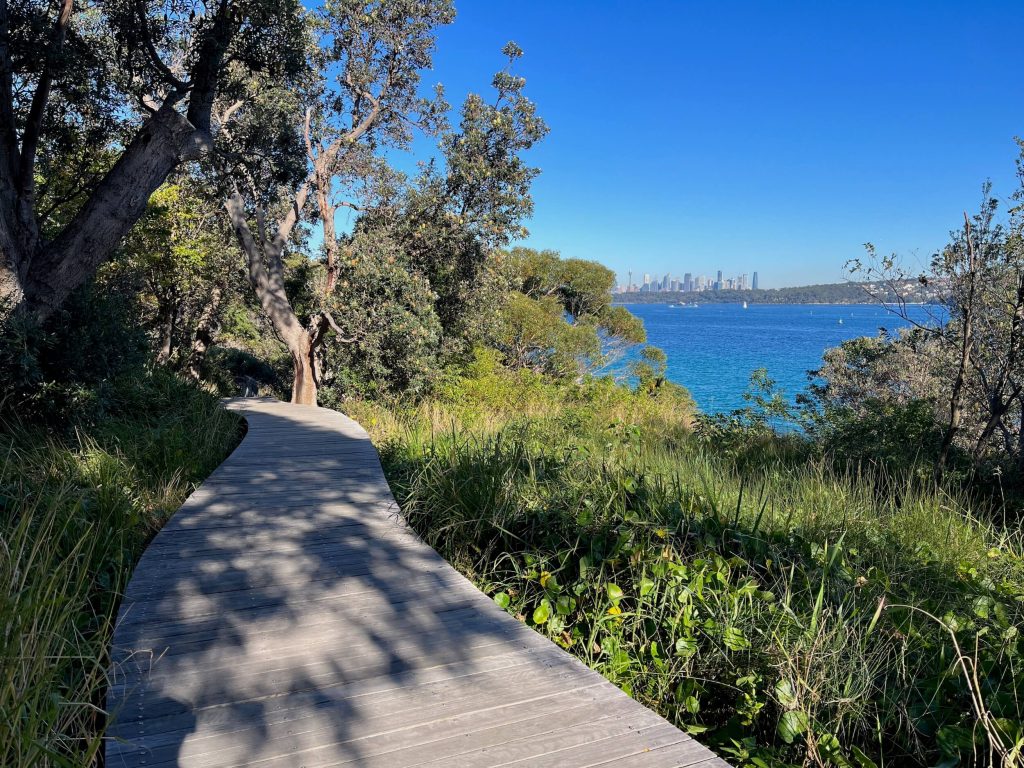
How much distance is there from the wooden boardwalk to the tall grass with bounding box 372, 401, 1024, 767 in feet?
1.65

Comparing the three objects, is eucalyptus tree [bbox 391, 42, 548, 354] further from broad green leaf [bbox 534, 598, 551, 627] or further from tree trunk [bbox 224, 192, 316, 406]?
broad green leaf [bbox 534, 598, 551, 627]

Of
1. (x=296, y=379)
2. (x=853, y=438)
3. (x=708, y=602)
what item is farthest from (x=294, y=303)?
(x=708, y=602)

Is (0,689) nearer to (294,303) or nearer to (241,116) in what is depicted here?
(241,116)

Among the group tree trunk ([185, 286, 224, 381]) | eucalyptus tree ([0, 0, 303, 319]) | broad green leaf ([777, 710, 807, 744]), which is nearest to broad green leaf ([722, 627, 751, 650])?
broad green leaf ([777, 710, 807, 744])

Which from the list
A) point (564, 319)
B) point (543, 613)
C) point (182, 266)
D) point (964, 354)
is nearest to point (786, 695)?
point (543, 613)

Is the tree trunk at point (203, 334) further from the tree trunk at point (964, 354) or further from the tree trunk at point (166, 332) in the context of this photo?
the tree trunk at point (964, 354)

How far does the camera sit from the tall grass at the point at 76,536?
1.79m

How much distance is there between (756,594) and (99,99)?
961 centimetres

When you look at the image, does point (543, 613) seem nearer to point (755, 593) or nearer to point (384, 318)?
point (755, 593)

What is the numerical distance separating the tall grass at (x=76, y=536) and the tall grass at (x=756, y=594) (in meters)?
1.84

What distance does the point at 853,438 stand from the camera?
8.45 m

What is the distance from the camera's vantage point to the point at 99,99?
822 centimetres

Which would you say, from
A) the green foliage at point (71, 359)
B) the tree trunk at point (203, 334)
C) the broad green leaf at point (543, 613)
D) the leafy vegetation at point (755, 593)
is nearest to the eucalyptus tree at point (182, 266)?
the tree trunk at point (203, 334)

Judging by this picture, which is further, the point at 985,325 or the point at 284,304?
the point at 284,304
